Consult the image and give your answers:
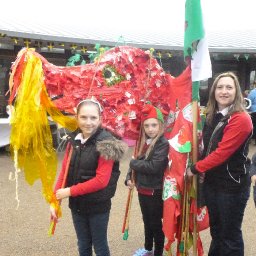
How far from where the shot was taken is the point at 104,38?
10.5 m

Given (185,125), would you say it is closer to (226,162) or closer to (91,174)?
(226,162)

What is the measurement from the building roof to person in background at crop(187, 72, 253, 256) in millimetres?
4689

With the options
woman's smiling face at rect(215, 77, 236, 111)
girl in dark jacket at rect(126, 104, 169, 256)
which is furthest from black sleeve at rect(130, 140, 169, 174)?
woman's smiling face at rect(215, 77, 236, 111)

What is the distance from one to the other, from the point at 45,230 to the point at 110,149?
6.37ft

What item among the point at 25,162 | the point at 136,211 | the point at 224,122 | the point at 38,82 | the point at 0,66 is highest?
the point at 0,66

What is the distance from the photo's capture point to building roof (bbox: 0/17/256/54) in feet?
28.2

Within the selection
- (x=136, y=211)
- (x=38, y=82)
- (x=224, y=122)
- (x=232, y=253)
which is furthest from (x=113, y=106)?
(x=136, y=211)

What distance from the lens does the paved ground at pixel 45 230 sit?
145 inches

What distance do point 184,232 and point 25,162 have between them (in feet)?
4.59

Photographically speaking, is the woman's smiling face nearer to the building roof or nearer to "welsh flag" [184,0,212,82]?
"welsh flag" [184,0,212,82]

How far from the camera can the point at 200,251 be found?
3281 mm

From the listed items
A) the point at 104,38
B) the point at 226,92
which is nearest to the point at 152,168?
the point at 226,92

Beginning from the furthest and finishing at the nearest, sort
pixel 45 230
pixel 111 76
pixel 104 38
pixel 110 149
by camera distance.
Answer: pixel 104 38, pixel 45 230, pixel 111 76, pixel 110 149

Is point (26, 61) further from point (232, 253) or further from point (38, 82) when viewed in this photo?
point (232, 253)
